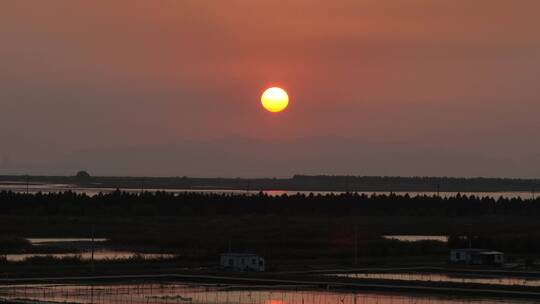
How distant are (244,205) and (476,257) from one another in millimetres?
55504

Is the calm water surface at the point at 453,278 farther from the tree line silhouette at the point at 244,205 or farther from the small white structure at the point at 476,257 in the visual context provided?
the tree line silhouette at the point at 244,205

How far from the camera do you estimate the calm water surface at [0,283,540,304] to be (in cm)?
4566

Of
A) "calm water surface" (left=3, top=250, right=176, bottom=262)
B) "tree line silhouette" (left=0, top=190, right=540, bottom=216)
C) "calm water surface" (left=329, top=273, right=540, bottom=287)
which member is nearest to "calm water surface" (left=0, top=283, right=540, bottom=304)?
"calm water surface" (left=329, top=273, right=540, bottom=287)

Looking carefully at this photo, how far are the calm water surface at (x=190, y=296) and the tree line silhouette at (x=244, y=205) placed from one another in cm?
5498

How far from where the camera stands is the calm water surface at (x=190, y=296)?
45656 mm

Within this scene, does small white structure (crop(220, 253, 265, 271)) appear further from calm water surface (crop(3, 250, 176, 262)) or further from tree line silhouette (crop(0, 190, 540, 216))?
tree line silhouette (crop(0, 190, 540, 216))

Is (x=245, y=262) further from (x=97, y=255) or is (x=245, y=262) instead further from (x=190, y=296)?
(x=190, y=296)

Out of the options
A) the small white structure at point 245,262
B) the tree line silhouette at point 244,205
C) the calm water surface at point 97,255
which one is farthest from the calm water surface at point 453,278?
the tree line silhouette at point 244,205

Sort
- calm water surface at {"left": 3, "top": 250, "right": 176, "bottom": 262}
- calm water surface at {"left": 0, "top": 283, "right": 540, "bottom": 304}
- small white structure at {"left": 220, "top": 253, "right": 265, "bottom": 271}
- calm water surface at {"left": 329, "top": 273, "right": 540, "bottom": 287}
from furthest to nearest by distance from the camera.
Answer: calm water surface at {"left": 3, "top": 250, "right": 176, "bottom": 262} → small white structure at {"left": 220, "top": 253, "right": 265, "bottom": 271} → calm water surface at {"left": 329, "top": 273, "right": 540, "bottom": 287} → calm water surface at {"left": 0, "top": 283, "right": 540, "bottom": 304}

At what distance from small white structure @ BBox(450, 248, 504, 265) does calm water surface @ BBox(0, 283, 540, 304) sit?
17751mm

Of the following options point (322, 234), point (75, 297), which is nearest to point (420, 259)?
point (322, 234)

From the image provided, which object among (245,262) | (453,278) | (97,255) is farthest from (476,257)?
(97,255)

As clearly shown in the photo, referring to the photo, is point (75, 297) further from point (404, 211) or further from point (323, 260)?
point (404, 211)

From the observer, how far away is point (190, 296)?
47344mm
